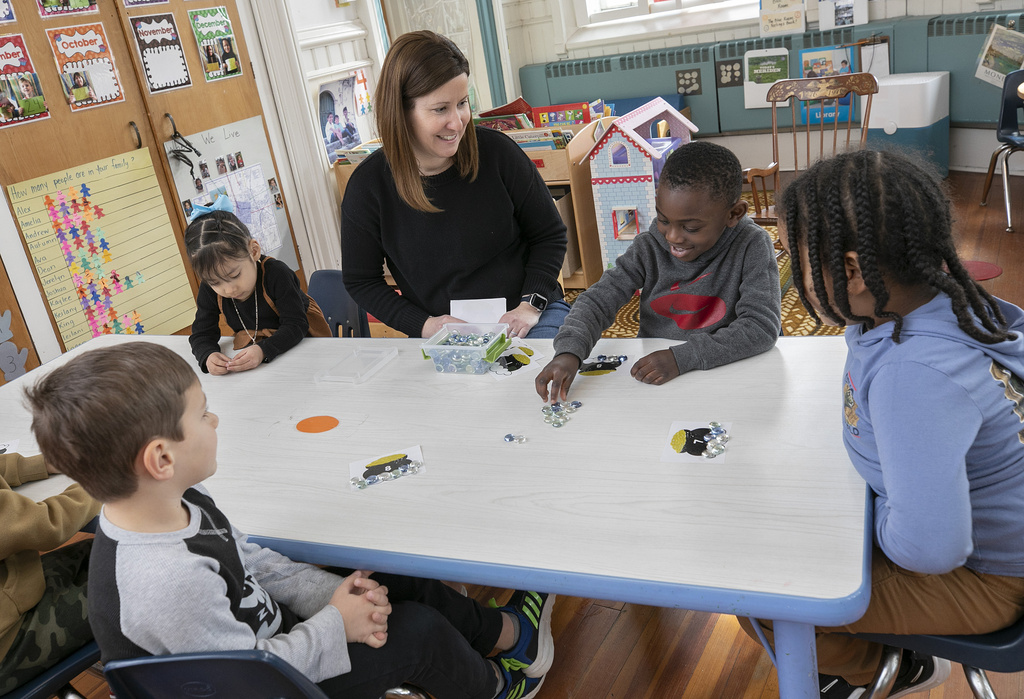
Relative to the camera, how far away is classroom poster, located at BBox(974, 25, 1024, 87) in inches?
154

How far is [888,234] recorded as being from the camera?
3.16ft

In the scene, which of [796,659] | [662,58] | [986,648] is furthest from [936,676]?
[662,58]

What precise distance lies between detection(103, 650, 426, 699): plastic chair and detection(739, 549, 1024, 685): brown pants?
71 centimetres

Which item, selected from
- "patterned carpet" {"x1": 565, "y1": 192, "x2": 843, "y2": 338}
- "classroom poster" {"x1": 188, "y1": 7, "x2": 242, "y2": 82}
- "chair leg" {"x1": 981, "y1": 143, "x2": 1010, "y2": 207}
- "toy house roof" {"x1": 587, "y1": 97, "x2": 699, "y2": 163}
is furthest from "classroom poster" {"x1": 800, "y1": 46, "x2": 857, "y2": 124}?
"classroom poster" {"x1": 188, "y1": 7, "x2": 242, "y2": 82}

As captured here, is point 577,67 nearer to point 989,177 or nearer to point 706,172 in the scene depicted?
point 989,177

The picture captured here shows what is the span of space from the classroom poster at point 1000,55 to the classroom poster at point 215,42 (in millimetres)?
3748

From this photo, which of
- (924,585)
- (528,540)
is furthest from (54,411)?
(924,585)

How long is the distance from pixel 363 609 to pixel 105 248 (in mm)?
2645

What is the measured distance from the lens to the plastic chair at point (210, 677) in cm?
86

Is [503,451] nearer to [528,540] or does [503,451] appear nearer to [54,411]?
[528,540]

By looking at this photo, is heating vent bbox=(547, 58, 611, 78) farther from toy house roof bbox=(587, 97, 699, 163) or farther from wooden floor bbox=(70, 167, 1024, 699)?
wooden floor bbox=(70, 167, 1024, 699)

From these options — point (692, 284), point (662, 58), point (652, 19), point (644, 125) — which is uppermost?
point (652, 19)

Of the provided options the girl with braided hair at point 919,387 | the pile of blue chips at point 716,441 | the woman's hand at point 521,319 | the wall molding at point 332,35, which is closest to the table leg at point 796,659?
the girl with braided hair at point 919,387

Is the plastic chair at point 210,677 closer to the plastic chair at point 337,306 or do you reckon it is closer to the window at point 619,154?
the plastic chair at point 337,306
